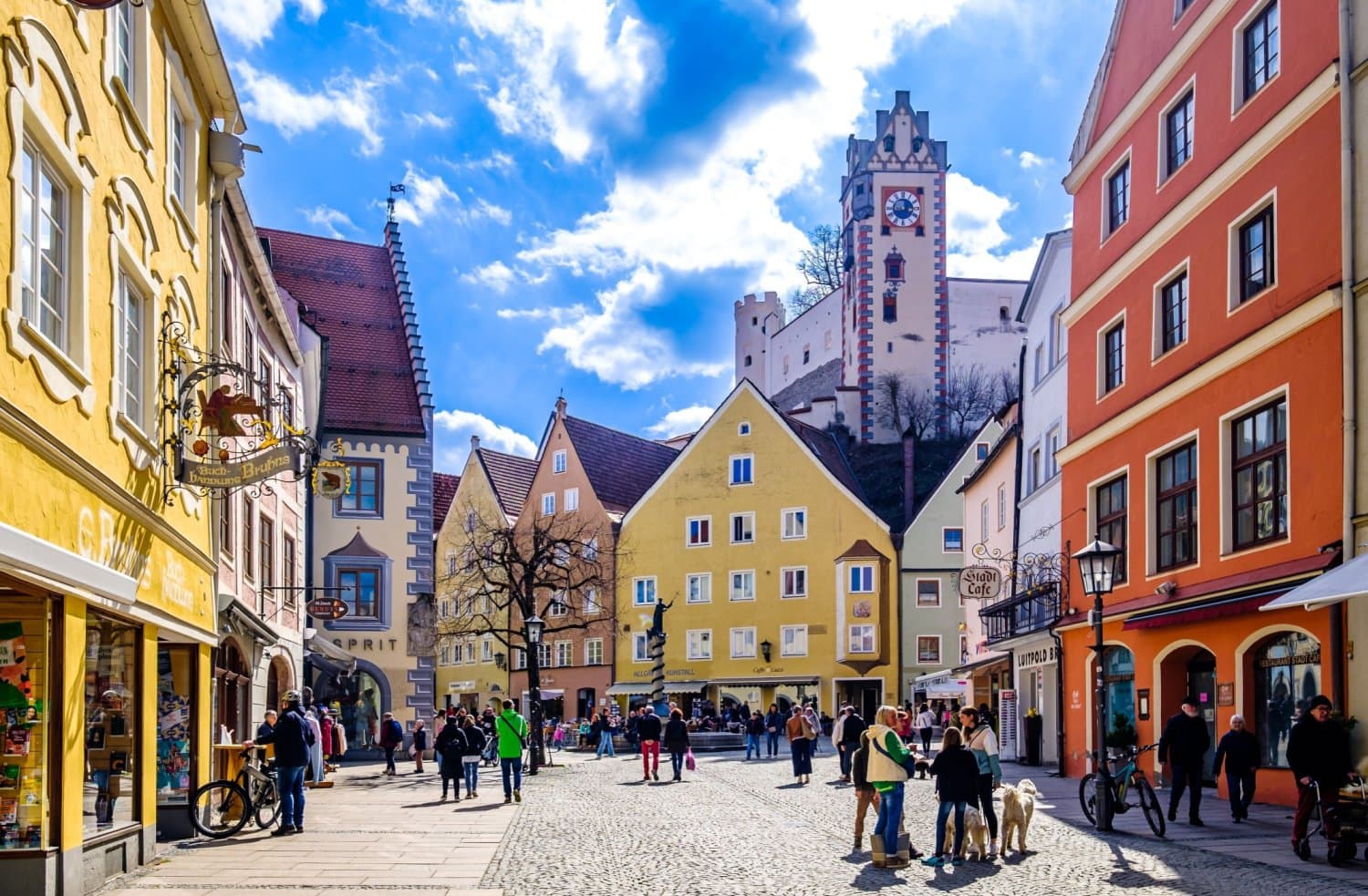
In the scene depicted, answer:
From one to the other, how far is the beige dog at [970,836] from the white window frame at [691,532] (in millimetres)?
48066

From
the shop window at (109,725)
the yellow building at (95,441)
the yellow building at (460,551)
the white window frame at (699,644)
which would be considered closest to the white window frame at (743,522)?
the white window frame at (699,644)

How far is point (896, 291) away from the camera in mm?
80812

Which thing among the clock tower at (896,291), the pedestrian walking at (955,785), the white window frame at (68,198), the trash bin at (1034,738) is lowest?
the trash bin at (1034,738)

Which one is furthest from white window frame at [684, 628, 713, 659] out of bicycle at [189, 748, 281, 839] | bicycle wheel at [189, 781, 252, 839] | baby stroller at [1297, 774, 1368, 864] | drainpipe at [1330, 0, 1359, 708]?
baby stroller at [1297, 774, 1368, 864]

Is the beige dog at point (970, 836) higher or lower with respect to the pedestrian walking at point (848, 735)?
higher

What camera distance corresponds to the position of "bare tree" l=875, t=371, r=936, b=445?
260 feet

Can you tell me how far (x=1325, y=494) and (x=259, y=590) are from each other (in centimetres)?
1744

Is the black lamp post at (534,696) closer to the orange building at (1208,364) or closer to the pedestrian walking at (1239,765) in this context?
the orange building at (1208,364)

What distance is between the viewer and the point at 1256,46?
72.8 ft

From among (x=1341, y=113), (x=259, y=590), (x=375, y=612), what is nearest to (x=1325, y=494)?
(x=1341, y=113)

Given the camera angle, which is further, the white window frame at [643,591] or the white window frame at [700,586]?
the white window frame at [643,591]

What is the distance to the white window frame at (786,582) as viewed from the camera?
Result: 61.1 metres

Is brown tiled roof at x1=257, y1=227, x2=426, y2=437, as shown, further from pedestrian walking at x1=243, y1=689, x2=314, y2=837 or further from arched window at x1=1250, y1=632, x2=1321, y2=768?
arched window at x1=1250, y1=632, x2=1321, y2=768

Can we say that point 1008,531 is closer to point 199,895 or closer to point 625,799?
point 625,799
